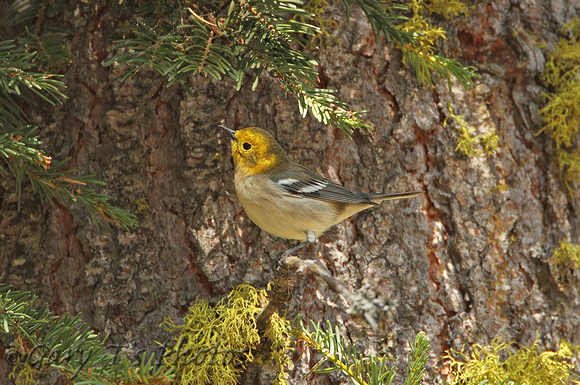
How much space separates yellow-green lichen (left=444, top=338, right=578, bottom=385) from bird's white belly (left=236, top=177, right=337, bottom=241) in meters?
1.05

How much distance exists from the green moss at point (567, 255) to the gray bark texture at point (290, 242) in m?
0.06

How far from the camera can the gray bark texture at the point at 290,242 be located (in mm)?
2879

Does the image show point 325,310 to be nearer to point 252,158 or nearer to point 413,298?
point 413,298

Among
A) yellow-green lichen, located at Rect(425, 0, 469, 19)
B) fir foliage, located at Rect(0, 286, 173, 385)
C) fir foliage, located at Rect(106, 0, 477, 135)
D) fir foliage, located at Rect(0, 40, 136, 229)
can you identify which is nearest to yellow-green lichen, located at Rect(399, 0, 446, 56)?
yellow-green lichen, located at Rect(425, 0, 469, 19)

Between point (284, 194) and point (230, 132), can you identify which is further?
point (284, 194)

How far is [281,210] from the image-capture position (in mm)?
2764

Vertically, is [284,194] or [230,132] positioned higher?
[230,132]

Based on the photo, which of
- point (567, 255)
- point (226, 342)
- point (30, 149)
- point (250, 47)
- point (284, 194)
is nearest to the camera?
point (30, 149)

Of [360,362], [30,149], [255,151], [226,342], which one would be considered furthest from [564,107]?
[30,149]

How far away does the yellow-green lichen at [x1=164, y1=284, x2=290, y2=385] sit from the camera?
261 centimetres

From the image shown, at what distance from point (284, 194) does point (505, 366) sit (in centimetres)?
154

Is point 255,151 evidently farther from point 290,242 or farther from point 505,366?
point 505,366

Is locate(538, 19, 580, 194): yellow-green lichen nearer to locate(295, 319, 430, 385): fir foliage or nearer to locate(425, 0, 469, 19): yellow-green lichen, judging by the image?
locate(425, 0, 469, 19): yellow-green lichen

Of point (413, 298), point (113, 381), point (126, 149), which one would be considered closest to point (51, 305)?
point (126, 149)
